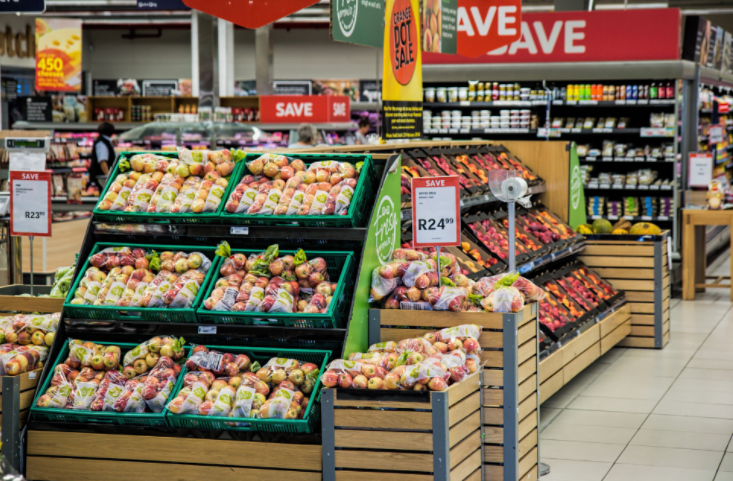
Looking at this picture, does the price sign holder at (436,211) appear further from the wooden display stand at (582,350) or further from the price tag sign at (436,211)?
the wooden display stand at (582,350)

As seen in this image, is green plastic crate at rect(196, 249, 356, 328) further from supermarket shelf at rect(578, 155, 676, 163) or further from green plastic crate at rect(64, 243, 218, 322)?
supermarket shelf at rect(578, 155, 676, 163)

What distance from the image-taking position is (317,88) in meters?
22.7

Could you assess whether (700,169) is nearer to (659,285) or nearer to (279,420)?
(659,285)

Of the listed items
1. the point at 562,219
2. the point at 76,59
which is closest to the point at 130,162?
the point at 562,219

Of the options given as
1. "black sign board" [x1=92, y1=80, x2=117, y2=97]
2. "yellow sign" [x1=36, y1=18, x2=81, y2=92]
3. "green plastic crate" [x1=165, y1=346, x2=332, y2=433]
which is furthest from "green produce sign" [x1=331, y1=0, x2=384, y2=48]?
"black sign board" [x1=92, y1=80, x2=117, y2=97]

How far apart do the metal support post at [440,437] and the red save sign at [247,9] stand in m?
2.17

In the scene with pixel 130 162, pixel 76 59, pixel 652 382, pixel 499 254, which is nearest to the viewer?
pixel 130 162

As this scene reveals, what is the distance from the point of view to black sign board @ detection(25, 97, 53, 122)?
14398 millimetres

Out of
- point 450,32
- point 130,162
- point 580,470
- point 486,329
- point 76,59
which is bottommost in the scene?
point 580,470

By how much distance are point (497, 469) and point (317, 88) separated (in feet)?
64.8

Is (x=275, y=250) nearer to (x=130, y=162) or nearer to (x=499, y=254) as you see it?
(x=130, y=162)

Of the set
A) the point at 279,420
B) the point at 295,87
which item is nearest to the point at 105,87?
the point at 295,87

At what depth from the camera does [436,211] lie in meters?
3.79

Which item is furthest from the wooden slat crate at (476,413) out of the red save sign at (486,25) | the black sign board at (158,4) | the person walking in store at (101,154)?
the black sign board at (158,4)
